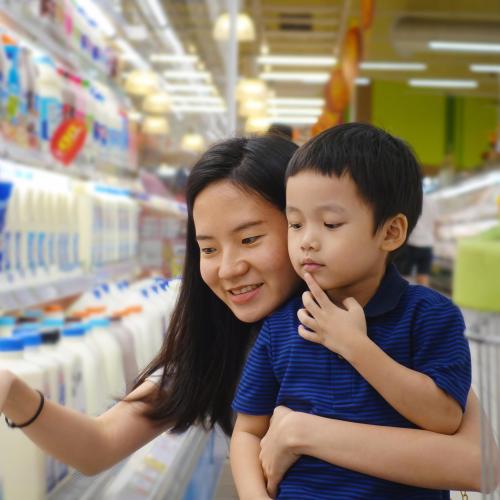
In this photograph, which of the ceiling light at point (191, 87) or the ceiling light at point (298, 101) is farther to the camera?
the ceiling light at point (298, 101)

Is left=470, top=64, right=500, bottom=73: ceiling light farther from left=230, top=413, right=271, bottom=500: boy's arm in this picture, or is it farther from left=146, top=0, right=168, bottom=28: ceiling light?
left=230, top=413, right=271, bottom=500: boy's arm

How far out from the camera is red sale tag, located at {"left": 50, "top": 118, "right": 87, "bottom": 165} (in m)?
2.88

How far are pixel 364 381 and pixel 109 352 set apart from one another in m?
1.01

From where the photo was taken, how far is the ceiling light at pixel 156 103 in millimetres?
4316

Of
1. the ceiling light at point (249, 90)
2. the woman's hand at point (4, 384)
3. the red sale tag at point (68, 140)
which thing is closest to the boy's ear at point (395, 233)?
the woman's hand at point (4, 384)

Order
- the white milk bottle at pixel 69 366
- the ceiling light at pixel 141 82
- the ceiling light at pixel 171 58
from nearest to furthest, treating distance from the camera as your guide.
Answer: the white milk bottle at pixel 69 366 → the ceiling light at pixel 141 82 → the ceiling light at pixel 171 58

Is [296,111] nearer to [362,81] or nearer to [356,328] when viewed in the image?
[362,81]

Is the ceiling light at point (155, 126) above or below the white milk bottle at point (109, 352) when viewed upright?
above

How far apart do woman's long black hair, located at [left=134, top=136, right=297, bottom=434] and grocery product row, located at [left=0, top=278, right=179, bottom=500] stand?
104 mm

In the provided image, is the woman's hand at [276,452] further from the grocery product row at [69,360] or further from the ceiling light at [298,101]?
the ceiling light at [298,101]

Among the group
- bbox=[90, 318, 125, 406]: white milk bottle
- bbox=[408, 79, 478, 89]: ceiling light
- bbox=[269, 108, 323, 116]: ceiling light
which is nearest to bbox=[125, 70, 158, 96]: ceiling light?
bbox=[90, 318, 125, 406]: white milk bottle

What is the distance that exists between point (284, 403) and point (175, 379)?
36 centimetres

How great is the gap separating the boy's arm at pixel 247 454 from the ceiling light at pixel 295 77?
14944 millimetres

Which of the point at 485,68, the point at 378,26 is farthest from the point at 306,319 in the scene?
the point at 485,68
